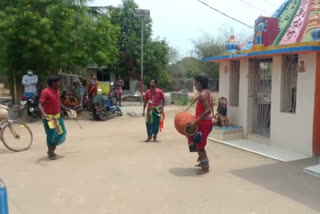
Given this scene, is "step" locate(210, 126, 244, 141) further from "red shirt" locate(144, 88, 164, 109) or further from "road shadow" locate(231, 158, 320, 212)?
"road shadow" locate(231, 158, 320, 212)

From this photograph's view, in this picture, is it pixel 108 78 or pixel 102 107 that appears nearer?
pixel 102 107

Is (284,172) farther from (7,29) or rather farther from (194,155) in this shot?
(7,29)

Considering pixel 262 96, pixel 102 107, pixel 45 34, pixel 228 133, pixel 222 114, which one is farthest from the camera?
pixel 102 107

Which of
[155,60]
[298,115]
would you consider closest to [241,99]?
[298,115]

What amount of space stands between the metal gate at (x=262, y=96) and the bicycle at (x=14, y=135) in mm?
5513

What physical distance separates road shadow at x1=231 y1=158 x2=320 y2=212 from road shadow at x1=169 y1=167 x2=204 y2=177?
632 mm

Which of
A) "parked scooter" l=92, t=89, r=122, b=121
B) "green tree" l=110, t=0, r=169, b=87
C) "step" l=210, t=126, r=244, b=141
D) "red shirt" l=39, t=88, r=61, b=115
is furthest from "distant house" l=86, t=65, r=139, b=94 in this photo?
"red shirt" l=39, t=88, r=61, b=115

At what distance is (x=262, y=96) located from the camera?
8.26 m

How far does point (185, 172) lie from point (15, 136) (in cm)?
397

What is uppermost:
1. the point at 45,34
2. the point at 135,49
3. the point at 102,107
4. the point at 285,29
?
the point at 135,49

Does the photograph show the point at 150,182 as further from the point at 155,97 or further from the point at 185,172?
the point at 155,97

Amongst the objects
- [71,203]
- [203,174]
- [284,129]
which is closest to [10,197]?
[71,203]

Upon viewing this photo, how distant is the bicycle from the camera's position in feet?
23.3

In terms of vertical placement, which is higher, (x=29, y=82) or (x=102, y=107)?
(x=29, y=82)
